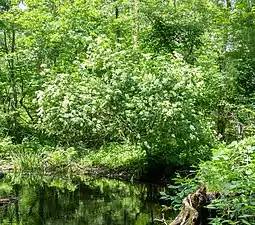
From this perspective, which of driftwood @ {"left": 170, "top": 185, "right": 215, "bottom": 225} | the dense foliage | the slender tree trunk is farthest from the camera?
the slender tree trunk

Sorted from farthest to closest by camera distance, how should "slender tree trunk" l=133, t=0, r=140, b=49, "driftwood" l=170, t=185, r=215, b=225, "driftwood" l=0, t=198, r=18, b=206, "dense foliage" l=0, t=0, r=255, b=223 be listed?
"slender tree trunk" l=133, t=0, r=140, b=49 < "dense foliage" l=0, t=0, r=255, b=223 < "driftwood" l=0, t=198, r=18, b=206 < "driftwood" l=170, t=185, r=215, b=225

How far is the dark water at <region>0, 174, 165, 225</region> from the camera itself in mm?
7436

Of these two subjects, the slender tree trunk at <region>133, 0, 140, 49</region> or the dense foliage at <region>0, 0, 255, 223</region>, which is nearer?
the dense foliage at <region>0, 0, 255, 223</region>

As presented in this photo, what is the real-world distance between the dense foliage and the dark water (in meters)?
1.59

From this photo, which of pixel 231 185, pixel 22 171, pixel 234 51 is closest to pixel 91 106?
pixel 22 171

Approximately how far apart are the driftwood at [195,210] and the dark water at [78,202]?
Result: 2.28 m

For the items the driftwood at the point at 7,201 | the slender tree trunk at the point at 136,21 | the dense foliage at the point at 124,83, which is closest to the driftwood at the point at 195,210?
the dense foliage at the point at 124,83

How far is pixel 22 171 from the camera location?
1501cm

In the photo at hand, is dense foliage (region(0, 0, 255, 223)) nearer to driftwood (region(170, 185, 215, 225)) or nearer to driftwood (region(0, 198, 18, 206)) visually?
driftwood (region(170, 185, 215, 225))

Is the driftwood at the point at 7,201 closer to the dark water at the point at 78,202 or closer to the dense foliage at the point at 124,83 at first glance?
the dark water at the point at 78,202

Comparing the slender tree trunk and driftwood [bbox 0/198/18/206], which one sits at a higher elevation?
the slender tree trunk

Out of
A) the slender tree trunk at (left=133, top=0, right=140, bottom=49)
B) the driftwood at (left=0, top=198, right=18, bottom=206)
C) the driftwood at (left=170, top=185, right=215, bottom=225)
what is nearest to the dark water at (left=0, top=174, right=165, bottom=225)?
the driftwood at (left=0, top=198, right=18, bottom=206)

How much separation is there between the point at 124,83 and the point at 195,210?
26.8 feet

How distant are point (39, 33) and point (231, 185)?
1780 cm
